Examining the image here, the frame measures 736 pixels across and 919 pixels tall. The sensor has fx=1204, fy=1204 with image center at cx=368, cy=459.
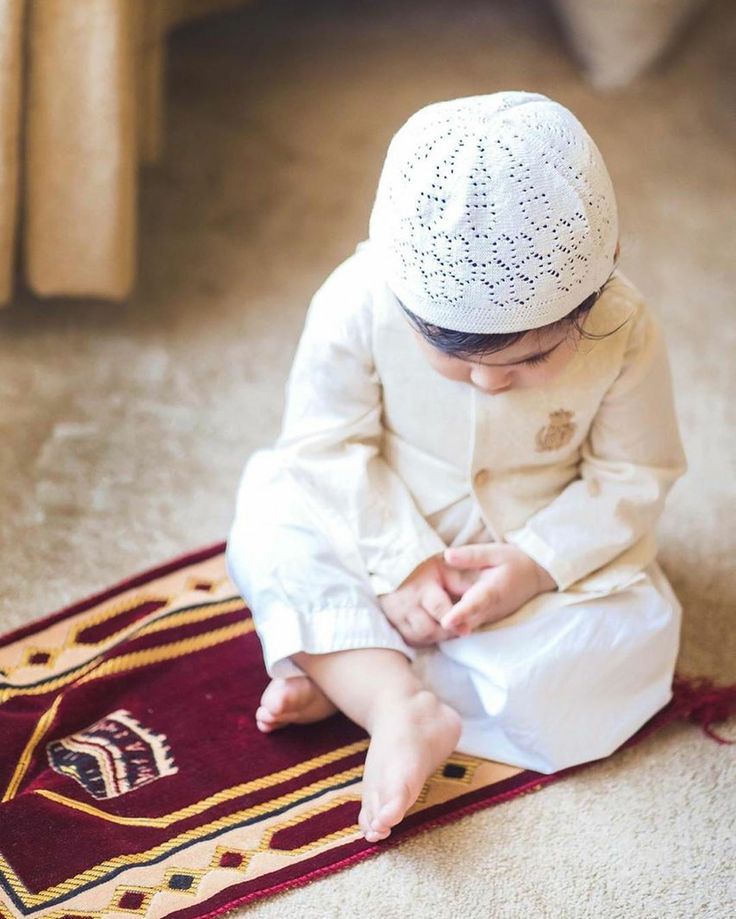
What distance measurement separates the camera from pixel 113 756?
958 mm

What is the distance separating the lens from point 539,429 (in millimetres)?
981

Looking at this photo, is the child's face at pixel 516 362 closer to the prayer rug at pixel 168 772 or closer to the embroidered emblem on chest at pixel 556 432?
the embroidered emblem on chest at pixel 556 432

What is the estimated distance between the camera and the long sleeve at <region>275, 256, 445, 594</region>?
38.5 inches

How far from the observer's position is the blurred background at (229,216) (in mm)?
1203

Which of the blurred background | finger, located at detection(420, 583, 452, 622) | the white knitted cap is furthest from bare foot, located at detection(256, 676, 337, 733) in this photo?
the white knitted cap

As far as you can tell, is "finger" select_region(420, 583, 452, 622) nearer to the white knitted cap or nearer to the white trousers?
the white trousers

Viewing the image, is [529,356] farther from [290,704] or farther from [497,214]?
[290,704]

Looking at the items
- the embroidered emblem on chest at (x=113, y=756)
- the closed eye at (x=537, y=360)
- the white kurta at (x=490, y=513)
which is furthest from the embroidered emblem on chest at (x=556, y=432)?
the embroidered emblem on chest at (x=113, y=756)

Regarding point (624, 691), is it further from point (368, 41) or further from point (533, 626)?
point (368, 41)

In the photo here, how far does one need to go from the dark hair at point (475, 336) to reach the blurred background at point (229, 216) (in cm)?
39

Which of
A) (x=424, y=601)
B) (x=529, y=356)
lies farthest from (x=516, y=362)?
(x=424, y=601)

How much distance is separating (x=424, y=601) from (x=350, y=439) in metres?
0.15

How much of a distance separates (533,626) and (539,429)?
0.16m

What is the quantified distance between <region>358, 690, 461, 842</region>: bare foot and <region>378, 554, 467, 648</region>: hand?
0.06 metres
